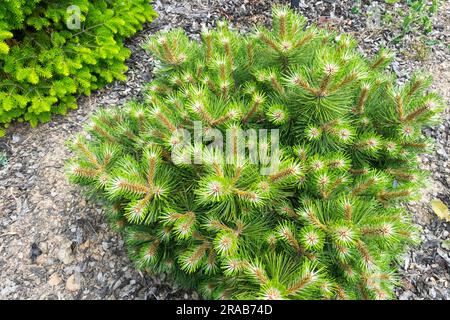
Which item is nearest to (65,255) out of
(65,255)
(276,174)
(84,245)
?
(65,255)

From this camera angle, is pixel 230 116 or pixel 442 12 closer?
pixel 230 116

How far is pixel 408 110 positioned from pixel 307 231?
922 millimetres

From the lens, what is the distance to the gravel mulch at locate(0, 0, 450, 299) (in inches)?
Result: 105

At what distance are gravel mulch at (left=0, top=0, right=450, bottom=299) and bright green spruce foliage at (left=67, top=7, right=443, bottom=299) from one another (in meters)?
0.54

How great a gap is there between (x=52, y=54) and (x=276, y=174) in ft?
8.10

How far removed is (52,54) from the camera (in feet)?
10.7

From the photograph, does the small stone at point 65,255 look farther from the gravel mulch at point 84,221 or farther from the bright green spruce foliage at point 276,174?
the bright green spruce foliage at point 276,174

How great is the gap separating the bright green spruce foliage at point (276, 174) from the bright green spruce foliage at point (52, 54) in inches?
49.4

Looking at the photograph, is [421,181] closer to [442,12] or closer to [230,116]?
[230,116]

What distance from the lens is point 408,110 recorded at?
2.07 metres

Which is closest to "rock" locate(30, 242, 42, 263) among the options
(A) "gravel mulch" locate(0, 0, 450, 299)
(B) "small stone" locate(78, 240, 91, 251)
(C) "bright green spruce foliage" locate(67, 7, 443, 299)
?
(A) "gravel mulch" locate(0, 0, 450, 299)

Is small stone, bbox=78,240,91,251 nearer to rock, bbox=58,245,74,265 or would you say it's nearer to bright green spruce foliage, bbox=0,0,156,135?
rock, bbox=58,245,74,265
